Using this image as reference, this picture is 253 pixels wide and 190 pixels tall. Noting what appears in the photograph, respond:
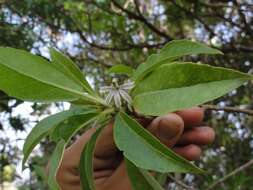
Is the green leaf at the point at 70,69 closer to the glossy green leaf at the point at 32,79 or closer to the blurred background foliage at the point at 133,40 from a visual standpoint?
the glossy green leaf at the point at 32,79

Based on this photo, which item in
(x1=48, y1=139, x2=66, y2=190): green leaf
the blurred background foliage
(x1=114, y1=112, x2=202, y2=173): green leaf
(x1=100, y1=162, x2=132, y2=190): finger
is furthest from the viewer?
the blurred background foliage

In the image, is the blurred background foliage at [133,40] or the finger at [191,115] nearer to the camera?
the finger at [191,115]

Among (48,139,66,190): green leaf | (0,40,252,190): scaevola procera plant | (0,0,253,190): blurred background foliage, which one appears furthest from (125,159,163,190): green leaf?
(0,0,253,190): blurred background foliage

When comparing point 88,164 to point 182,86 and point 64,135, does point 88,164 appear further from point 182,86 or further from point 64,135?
point 182,86

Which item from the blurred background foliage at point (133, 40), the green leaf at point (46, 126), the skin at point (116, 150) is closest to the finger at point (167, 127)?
the skin at point (116, 150)

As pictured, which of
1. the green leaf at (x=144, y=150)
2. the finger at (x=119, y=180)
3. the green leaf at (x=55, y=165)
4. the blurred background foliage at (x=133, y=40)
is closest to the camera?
the green leaf at (x=144, y=150)

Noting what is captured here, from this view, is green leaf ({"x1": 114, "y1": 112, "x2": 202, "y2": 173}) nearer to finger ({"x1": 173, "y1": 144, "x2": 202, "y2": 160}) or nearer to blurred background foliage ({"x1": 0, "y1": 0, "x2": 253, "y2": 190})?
finger ({"x1": 173, "y1": 144, "x2": 202, "y2": 160})

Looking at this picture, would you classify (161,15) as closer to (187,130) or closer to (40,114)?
(40,114)

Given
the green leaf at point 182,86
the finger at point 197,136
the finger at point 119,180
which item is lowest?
the finger at point 119,180
